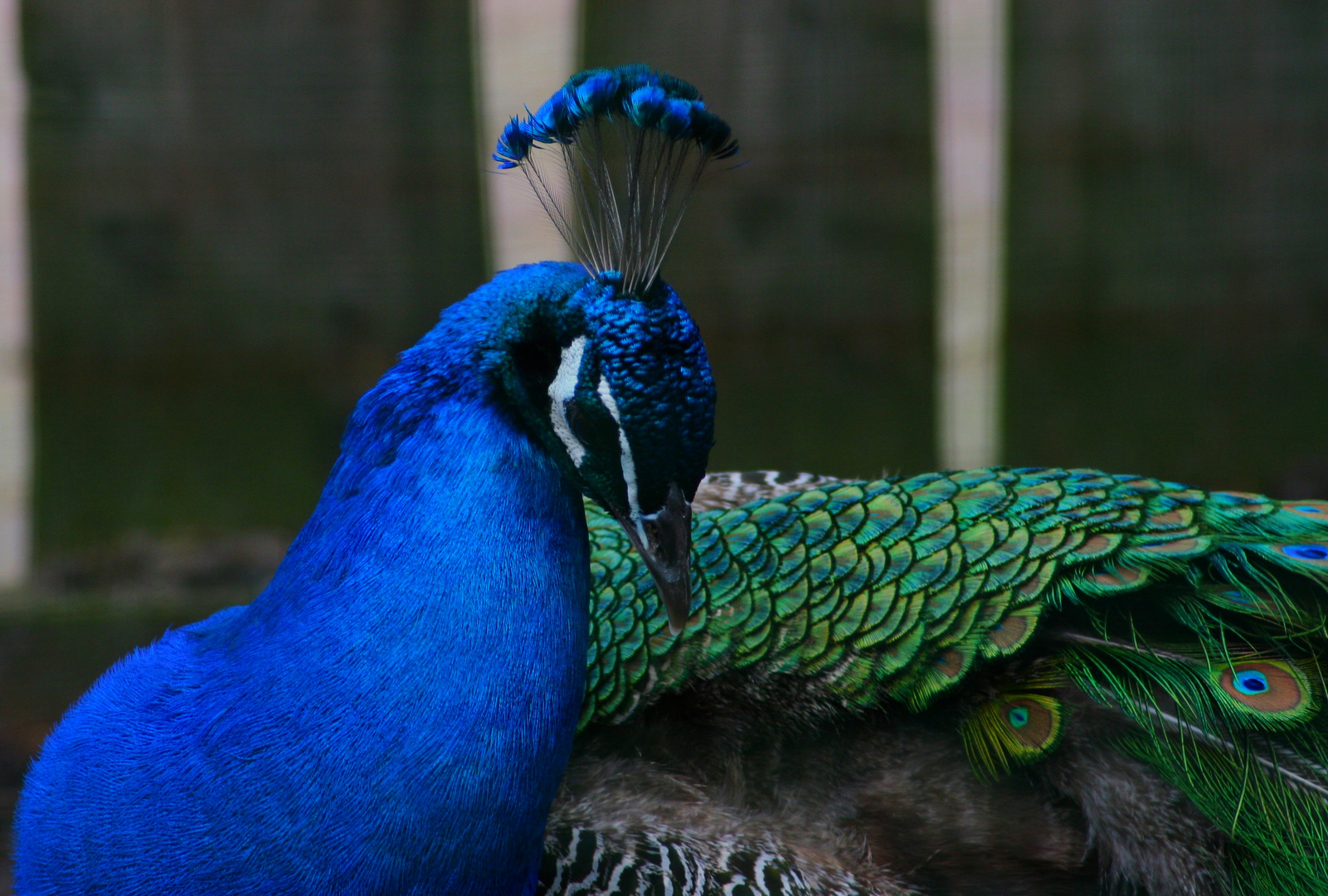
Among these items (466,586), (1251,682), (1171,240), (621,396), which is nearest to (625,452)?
(621,396)

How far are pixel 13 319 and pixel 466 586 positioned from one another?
1816 millimetres

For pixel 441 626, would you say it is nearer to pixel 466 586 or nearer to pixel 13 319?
pixel 466 586

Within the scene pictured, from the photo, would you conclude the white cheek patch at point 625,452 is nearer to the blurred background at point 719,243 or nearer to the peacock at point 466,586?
the peacock at point 466,586

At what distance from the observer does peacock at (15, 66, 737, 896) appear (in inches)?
46.4

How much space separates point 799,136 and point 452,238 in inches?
32.0

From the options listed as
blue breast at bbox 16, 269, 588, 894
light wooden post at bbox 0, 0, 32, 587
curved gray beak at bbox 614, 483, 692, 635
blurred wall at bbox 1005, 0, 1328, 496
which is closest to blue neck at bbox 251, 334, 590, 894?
blue breast at bbox 16, 269, 588, 894

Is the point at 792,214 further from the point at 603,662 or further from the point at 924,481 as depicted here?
the point at 603,662

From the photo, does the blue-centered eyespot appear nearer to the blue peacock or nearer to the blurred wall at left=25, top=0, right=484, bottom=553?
the blue peacock

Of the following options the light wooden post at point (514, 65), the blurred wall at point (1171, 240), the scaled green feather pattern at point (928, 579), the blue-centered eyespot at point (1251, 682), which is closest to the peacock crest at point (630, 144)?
the scaled green feather pattern at point (928, 579)

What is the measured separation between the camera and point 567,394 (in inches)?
46.8

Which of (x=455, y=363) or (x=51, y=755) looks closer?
(x=455, y=363)

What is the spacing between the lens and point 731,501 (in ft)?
6.27

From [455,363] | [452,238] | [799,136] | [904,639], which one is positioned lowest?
[904,639]

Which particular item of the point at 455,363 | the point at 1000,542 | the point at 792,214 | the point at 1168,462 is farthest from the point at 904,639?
the point at 1168,462
